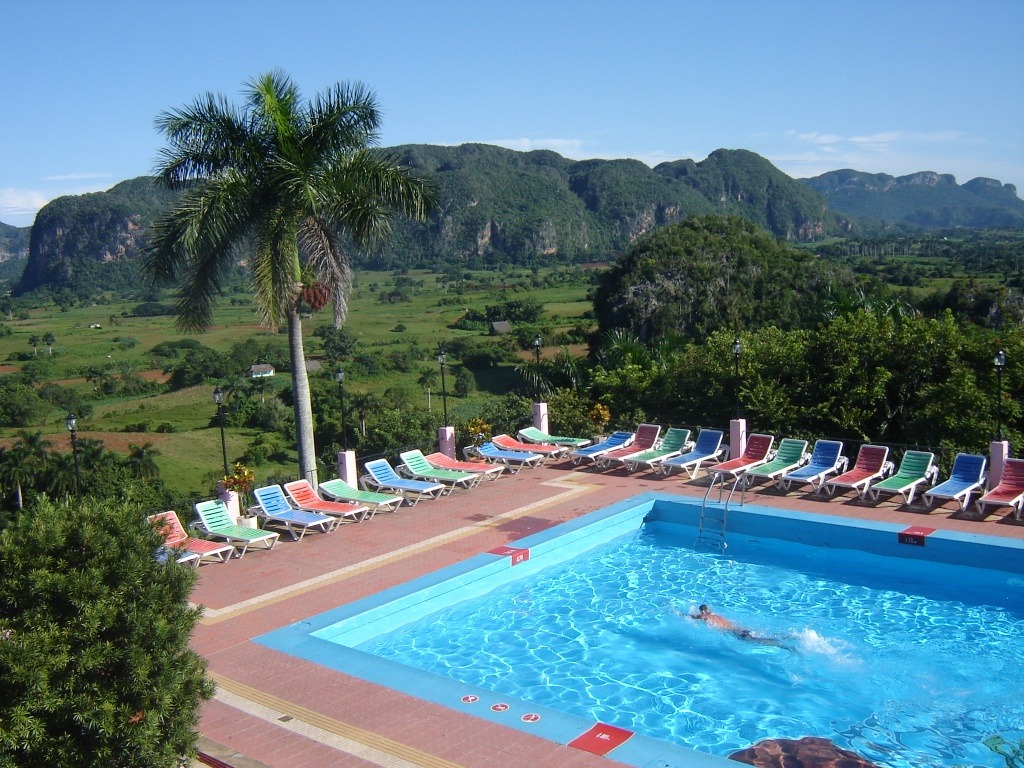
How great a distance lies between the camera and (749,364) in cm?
1666

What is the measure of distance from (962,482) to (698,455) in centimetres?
406

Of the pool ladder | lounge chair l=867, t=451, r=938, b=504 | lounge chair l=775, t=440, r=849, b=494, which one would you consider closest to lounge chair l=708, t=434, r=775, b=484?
lounge chair l=775, t=440, r=849, b=494

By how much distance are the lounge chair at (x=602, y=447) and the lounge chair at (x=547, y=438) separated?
131 mm

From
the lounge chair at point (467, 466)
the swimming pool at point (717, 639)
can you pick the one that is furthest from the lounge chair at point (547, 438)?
the swimming pool at point (717, 639)

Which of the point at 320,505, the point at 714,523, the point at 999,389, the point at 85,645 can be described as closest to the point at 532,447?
the point at 714,523

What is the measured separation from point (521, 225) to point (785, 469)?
483 feet

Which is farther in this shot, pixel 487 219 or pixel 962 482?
pixel 487 219

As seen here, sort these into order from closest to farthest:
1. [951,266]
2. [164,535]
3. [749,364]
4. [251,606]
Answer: [164,535] < [251,606] < [749,364] < [951,266]

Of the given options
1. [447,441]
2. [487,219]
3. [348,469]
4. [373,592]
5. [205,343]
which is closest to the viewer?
[373,592]

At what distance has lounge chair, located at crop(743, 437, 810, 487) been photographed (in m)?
14.2

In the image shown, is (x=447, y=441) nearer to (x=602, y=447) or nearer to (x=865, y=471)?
(x=602, y=447)

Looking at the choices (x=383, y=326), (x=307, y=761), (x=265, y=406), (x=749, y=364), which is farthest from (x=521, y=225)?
(x=307, y=761)

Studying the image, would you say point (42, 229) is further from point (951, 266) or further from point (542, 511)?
point (542, 511)

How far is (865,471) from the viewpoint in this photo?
13555 mm
